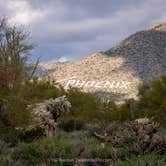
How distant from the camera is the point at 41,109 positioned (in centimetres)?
1969

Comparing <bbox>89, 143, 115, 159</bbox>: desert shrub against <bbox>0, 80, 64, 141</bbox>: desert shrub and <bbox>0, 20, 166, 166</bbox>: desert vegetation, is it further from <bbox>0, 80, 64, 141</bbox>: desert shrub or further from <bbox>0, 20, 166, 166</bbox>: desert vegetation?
<bbox>0, 80, 64, 141</bbox>: desert shrub

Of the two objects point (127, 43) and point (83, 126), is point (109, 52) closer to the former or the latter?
point (127, 43)

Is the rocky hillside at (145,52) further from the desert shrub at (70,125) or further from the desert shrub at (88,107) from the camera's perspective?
the desert shrub at (70,125)

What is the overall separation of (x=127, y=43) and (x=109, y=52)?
3.31m

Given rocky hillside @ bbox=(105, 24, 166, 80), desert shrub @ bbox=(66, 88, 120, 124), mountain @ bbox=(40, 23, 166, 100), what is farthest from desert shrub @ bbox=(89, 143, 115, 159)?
rocky hillside @ bbox=(105, 24, 166, 80)

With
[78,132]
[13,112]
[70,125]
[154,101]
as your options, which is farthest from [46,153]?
[154,101]

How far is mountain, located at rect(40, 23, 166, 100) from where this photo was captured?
7100cm

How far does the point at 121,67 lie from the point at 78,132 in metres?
54.8

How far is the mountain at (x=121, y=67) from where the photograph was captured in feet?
233

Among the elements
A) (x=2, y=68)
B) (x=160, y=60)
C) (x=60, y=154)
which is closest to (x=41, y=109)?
(x=2, y=68)

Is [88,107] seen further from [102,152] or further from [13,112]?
[102,152]

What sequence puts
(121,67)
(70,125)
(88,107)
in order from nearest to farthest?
(70,125)
(88,107)
(121,67)

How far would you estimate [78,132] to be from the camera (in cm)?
2228

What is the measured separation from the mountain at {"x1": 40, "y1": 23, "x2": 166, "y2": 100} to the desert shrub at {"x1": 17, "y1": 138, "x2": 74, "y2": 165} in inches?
2133
